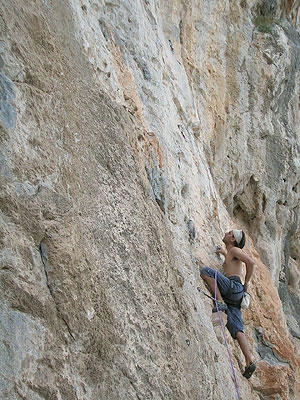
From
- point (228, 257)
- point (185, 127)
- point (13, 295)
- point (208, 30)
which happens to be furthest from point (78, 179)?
point (208, 30)

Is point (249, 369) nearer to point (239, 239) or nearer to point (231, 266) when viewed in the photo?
point (231, 266)

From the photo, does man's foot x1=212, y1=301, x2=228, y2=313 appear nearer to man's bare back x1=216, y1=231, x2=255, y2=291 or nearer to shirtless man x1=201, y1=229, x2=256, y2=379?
shirtless man x1=201, y1=229, x2=256, y2=379

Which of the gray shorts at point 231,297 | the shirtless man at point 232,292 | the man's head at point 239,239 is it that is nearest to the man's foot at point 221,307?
the shirtless man at point 232,292

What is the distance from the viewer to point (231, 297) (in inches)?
192

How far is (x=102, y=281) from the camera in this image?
2.96m

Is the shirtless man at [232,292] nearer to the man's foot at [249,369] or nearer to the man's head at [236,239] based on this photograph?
the man's foot at [249,369]

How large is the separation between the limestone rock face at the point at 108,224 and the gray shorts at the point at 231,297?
0.15 metres

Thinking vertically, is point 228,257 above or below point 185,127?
below

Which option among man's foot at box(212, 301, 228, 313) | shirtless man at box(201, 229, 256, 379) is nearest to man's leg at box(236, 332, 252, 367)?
shirtless man at box(201, 229, 256, 379)

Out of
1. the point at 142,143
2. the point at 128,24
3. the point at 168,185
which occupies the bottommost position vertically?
the point at 168,185

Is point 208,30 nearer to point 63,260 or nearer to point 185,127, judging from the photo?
point 185,127

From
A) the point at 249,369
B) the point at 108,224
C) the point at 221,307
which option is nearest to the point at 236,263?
the point at 221,307

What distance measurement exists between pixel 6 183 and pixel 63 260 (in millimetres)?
516

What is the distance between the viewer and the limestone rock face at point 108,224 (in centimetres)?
252
